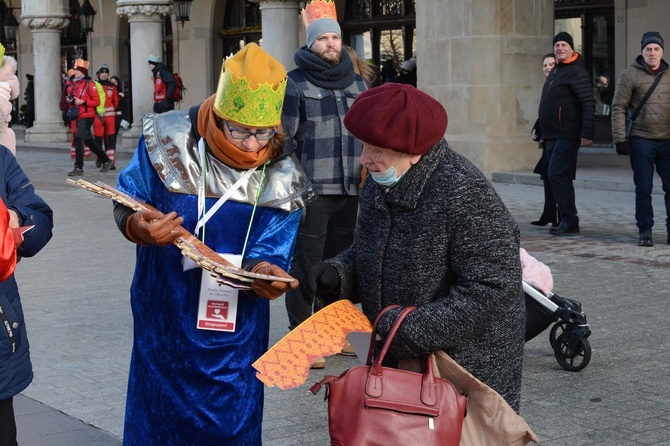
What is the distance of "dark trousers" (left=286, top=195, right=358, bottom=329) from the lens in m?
6.69

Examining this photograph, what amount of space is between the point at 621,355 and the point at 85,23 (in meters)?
26.8

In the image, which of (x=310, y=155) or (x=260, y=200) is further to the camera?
(x=310, y=155)

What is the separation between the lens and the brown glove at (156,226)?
3637 mm

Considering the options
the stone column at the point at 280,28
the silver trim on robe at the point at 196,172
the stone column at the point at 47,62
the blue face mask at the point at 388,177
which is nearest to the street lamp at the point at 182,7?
the stone column at the point at 280,28

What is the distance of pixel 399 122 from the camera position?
3.15m

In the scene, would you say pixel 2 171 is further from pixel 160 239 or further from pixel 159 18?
pixel 159 18

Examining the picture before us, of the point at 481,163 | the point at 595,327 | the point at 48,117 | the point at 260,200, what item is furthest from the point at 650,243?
the point at 48,117

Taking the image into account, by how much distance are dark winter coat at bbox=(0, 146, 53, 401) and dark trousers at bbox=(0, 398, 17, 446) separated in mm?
49

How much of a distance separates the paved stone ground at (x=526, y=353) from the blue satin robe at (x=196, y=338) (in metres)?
1.28

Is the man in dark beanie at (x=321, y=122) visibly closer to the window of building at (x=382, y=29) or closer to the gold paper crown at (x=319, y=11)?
the gold paper crown at (x=319, y=11)

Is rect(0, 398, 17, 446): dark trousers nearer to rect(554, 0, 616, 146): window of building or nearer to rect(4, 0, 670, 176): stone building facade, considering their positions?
rect(4, 0, 670, 176): stone building facade

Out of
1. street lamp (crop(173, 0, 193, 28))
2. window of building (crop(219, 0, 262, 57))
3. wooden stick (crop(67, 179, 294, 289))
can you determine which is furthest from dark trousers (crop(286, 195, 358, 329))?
window of building (crop(219, 0, 262, 57))

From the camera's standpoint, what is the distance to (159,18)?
85.0ft

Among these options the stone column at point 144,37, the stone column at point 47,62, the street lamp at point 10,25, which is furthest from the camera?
the street lamp at point 10,25
